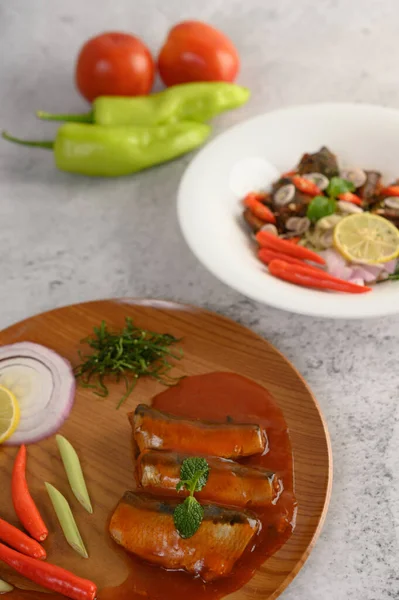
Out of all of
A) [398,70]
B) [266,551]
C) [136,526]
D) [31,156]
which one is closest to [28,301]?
[31,156]

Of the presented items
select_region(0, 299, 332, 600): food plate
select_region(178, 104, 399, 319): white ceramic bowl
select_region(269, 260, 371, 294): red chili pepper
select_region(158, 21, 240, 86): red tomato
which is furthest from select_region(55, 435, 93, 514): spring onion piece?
select_region(158, 21, 240, 86): red tomato

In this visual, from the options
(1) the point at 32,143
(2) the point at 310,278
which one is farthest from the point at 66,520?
(1) the point at 32,143

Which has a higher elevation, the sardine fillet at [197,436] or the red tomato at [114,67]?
the red tomato at [114,67]

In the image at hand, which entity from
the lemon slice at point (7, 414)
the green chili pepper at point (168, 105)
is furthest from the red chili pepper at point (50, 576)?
the green chili pepper at point (168, 105)

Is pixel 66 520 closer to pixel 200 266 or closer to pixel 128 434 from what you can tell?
pixel 128 434

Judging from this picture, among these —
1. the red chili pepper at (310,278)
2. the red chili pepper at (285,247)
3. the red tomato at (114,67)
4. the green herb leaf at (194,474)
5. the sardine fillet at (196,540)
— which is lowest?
the sardine fillet at (196,540)

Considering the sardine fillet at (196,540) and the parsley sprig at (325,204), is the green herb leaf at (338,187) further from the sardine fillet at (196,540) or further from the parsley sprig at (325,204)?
the sardine fillet at (196,540)

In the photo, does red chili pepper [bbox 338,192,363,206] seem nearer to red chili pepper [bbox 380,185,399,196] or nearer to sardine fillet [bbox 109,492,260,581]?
red chili pepper [bbox 380,185,399,196]
